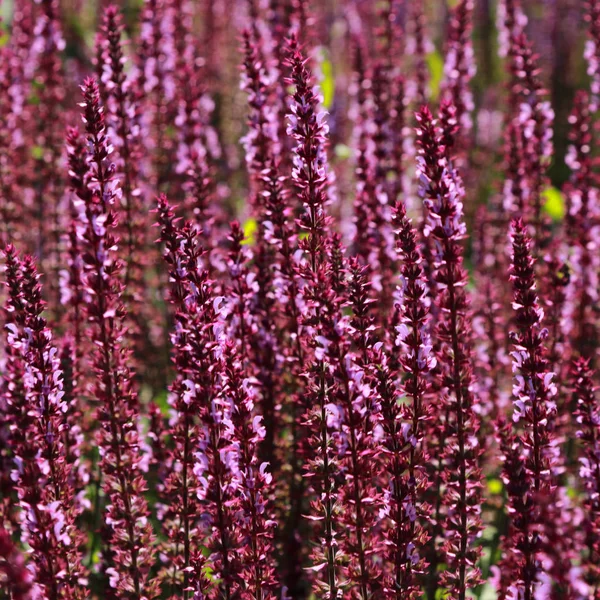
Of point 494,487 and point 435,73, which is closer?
point 494,487

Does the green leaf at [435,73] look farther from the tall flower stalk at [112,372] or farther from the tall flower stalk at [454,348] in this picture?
the tall flower stalk at [112,372]

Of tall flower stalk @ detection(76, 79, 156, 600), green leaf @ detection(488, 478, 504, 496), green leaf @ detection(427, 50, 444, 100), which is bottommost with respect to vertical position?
green leaf @ detection(488, 478, 504, 496)

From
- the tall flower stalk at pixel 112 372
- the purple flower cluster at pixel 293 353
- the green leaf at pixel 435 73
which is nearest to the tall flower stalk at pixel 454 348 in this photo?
the purple flower cluster at pixel 293 353

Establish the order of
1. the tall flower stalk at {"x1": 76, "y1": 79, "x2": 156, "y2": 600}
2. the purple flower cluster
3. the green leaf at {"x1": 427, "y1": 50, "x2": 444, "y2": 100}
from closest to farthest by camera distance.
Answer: the purple flower cluster
the tall flower stalk at {"x1": 76, "y1": 79, "x2": 156, "y2": 600}
the green leaf at {"x1": 427, "y1": 50, "x2": 444, "y2": 100}

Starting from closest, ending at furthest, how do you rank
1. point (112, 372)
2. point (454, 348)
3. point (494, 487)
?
A: point (454, 348), point (112, 372), point (494, 487)

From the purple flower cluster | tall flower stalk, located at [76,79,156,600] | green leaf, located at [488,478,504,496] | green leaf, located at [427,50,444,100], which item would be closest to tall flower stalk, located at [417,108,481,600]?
the purple flower cluster

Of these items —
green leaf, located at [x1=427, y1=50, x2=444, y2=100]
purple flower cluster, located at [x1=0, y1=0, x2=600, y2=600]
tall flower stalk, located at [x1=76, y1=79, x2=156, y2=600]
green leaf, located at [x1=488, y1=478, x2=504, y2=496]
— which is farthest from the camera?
green leaf, located at [x1=427, y1=50, x2=444, y2=100]

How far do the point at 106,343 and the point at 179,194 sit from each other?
4627mm

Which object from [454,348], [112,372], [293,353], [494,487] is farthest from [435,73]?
[112,372]

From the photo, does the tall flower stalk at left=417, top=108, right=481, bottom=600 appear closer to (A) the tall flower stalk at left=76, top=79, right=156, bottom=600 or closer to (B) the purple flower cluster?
(B) the purple flower cluster

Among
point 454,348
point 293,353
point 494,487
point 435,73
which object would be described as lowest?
point 494,487

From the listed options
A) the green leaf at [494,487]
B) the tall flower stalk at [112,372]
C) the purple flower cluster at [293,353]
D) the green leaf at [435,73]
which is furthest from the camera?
the green leaf at [435,73]

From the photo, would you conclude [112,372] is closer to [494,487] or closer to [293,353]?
[293,353]

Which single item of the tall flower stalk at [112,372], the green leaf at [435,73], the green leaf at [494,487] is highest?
the green leaf at [435,73]
